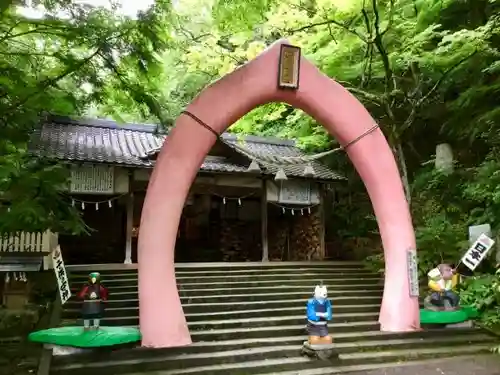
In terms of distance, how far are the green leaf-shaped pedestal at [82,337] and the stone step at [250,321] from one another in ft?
4.54

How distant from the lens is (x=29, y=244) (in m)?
10.9

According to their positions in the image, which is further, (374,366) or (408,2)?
(408,2)

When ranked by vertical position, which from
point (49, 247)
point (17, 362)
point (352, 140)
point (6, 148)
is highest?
point (352, 140)

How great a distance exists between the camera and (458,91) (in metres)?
14.8

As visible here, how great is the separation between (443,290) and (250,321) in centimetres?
395

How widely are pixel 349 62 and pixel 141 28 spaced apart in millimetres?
8464

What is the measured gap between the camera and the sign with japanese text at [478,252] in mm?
9570

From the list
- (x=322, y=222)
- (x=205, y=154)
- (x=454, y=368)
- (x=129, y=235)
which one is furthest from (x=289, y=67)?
(x=322, y=222)

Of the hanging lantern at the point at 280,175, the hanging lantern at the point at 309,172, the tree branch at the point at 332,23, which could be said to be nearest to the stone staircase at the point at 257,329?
the hanging lantern at the point at 280,175

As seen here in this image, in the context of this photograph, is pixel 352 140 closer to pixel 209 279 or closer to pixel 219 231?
pixel 209 279

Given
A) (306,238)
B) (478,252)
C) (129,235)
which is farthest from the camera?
(306,238)

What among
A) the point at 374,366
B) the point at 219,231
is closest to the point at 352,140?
the point at 374,366

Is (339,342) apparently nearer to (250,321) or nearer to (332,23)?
(250,321)

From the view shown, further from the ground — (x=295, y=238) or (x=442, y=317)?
(x=295, y=238)
